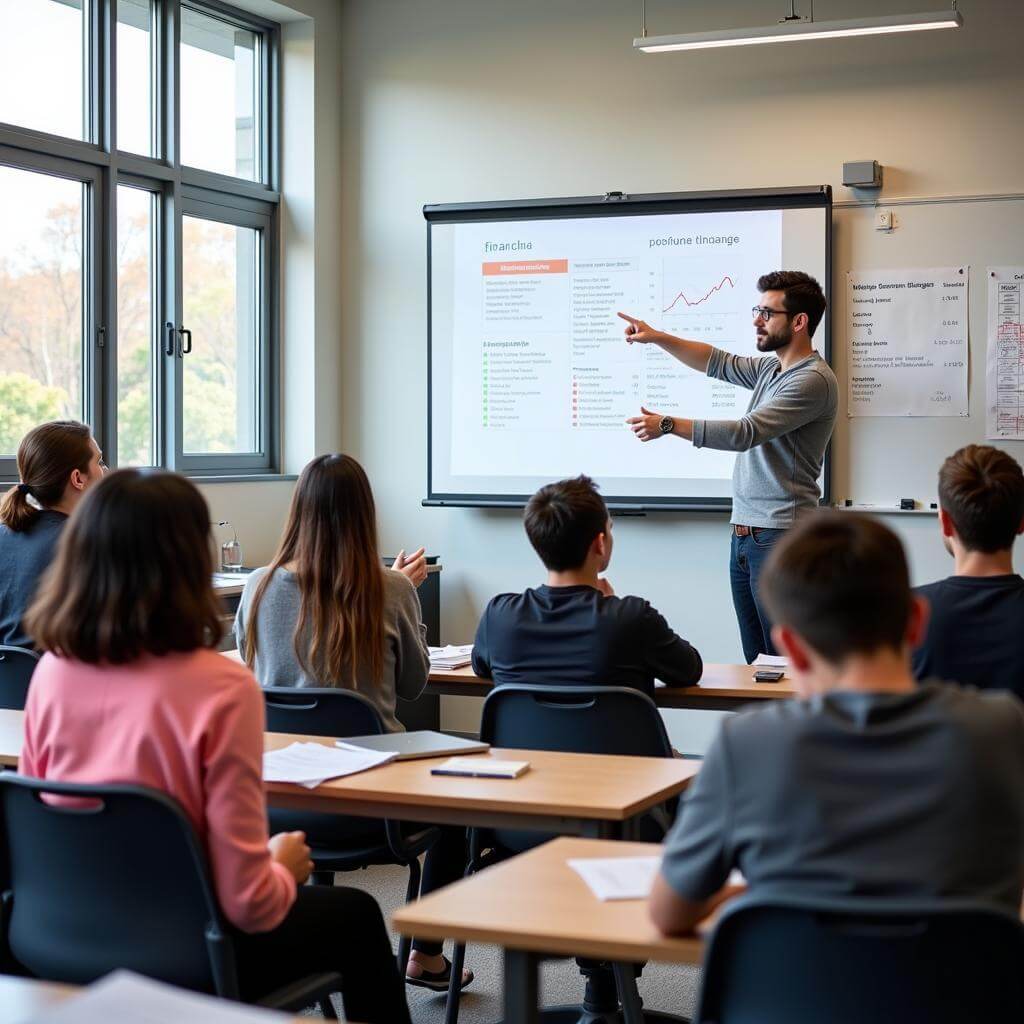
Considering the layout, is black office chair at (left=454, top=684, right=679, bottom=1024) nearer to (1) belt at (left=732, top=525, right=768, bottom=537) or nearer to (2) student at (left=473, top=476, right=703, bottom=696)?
(2) student at (left=473, top=476, right=703, bottom=696)

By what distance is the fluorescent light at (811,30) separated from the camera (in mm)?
4684

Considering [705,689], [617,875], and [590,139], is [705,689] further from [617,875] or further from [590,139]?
[590,139]

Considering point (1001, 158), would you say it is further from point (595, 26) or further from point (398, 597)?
point (398, 597)

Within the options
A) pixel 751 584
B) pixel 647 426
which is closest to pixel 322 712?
pixel 647 426

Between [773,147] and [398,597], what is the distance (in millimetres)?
3134

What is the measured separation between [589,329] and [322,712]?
312 cm

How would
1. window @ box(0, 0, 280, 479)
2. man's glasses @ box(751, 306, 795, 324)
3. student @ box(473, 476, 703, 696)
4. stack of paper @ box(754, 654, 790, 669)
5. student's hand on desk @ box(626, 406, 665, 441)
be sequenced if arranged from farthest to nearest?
window @ box(0, 0, 280, 479) → man's glasses @ box(751, 306, 795, 324) → student's hand on desk @ box(626, 406, 665, 441) → stack of paper @ box(754, 654, 790, 669) → student @ box(473, 476, 703, 696)

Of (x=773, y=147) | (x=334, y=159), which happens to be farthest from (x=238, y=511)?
(x=773, y=147)

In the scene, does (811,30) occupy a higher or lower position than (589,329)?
higher

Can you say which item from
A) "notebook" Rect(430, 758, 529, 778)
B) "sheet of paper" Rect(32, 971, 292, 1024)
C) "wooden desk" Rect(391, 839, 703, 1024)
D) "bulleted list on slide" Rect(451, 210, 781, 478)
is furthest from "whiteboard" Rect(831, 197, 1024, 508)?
"sheet of paper" Rect(32, 971, 292, 1024)

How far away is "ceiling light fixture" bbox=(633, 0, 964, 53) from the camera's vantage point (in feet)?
15.4

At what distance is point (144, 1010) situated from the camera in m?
1.19

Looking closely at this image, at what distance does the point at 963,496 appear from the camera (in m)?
2.66

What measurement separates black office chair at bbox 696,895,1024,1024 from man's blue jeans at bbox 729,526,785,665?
10.00ft
